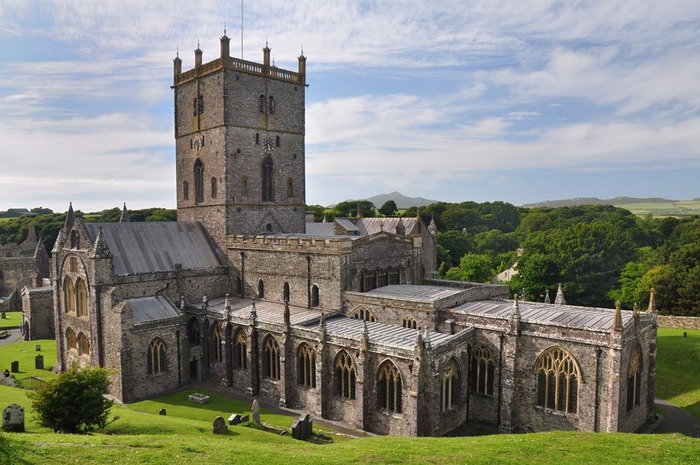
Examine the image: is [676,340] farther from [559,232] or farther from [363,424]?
[363,424]

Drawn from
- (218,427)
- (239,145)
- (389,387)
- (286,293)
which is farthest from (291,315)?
(239,145)

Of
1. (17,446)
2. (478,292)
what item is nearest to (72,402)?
(17,446)

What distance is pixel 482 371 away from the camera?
89.7 feet

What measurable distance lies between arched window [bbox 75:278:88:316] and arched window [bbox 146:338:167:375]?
581 centimetres

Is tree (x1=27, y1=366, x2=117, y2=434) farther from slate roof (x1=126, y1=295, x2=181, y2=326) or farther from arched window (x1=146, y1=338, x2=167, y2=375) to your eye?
arched window (x1=146, y1=338, x2=167, y2=375)

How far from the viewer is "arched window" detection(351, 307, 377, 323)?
31219 mm

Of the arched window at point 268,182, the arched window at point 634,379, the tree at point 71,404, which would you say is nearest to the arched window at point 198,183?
the arched window at point 268,182

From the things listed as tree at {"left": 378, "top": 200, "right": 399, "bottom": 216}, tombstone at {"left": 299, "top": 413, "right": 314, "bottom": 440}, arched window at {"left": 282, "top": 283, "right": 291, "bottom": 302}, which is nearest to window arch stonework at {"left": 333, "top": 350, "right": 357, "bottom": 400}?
tombstone at {"left": 299, "top": 413, "right": 314, "bottom": 440}

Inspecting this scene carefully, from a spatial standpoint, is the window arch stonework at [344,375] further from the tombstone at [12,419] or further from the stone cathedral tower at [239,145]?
the stone cathedral tower at [239,145]

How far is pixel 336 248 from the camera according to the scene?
31.8 metres

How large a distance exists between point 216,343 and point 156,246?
340 inches

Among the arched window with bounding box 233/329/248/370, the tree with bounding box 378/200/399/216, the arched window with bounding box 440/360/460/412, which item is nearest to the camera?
the arched window with bounding box 440/360/460/412

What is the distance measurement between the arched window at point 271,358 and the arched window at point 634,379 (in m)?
19.6

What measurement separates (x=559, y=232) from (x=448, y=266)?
23967mm
